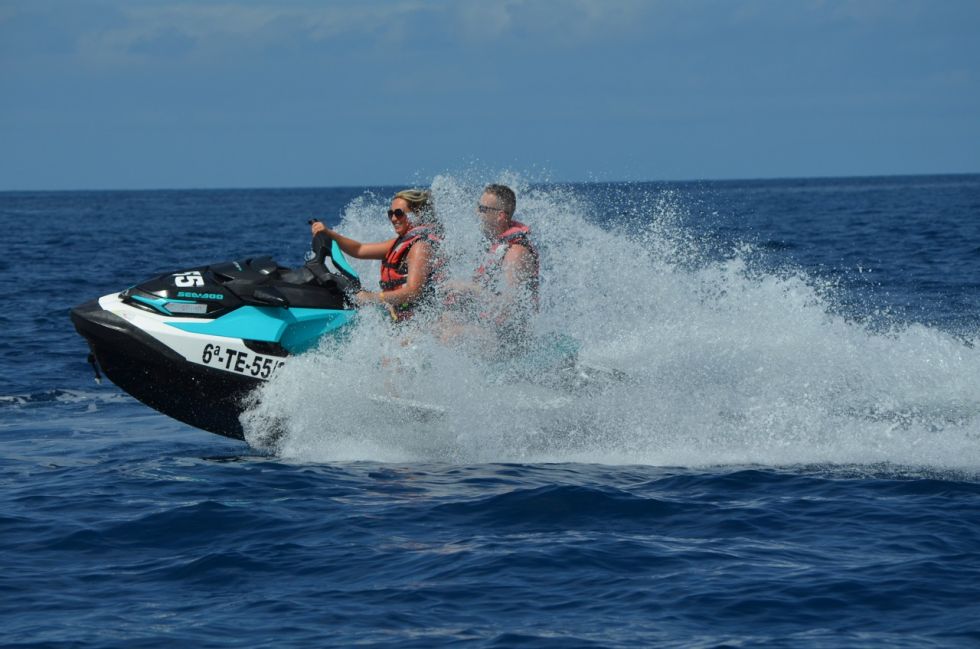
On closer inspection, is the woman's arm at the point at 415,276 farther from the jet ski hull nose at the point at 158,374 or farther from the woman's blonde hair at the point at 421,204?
the jet ski hull nose at the point at 158,374

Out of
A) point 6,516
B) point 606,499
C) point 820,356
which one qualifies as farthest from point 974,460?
point 6,516

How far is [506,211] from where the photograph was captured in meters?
7.68

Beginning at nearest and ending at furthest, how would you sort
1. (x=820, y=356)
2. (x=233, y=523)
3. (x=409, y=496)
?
(x=233, y=523) < (x=409, y=496) < (x=820, y=356)

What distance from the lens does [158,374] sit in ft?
24.8

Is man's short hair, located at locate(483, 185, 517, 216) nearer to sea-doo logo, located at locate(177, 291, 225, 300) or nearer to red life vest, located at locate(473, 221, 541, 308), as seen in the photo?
red life vest, located at locate(473, 221, 541, 308)

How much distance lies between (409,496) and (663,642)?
238 centimetres

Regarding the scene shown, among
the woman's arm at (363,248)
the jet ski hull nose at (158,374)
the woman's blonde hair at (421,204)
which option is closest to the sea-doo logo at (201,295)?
the jet ski hull nose at (158,374)

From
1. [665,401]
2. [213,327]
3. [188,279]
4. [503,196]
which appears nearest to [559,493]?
[665,401]

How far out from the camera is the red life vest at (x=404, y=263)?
7.61 metres

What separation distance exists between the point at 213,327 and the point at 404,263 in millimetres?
1199

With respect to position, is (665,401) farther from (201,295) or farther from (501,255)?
(201,295)

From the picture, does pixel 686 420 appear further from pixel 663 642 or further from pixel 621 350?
pixel 663 642

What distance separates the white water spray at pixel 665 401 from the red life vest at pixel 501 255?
0.44 metres

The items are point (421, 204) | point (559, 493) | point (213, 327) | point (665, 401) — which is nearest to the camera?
point (559, 493)
